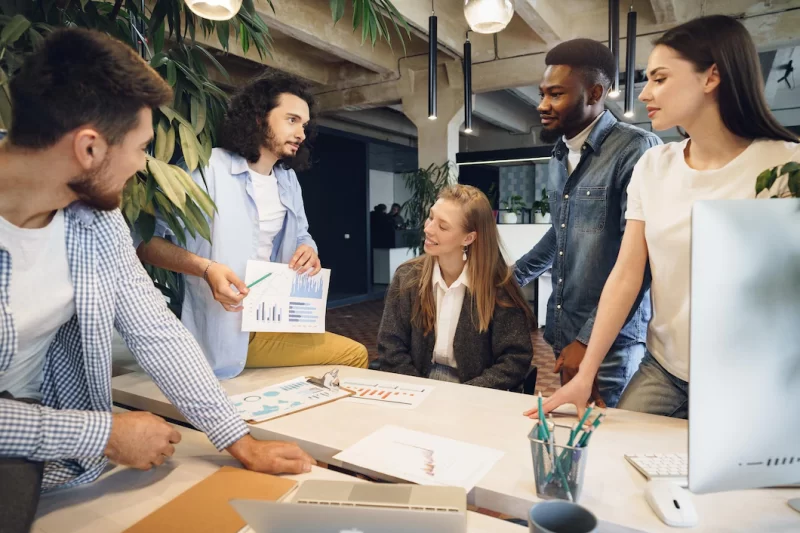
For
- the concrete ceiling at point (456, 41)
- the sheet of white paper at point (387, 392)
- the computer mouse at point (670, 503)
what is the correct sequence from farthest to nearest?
the concrete ceiling at point (456, 41) → the sheet of white paper at point (387, 392) → the computer mouse at point (670, 503)

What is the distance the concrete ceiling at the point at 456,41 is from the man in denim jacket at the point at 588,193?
2.91 m

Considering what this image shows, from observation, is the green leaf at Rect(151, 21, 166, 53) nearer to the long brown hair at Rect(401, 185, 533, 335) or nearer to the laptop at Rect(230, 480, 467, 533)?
the long brown hair at Rect(401, 185, 533, 335)

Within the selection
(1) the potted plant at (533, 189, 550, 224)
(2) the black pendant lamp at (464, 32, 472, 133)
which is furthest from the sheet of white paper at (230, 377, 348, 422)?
(1) the potted plant at (533, 189, 550, 224)

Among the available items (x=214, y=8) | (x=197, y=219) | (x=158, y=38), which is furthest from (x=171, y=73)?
(x=197, y=219)

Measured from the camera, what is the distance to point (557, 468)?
3.03 feet

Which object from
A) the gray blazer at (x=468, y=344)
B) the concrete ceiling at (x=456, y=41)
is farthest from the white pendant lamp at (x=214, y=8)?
the concrete ceiling at (x=456, y=41)

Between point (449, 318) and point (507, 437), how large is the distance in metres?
0.84

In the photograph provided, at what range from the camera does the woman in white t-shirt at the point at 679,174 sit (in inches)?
47.9

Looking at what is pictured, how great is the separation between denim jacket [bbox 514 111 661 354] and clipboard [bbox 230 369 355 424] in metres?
0.79

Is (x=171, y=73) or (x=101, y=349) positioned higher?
(x=171, y=73)

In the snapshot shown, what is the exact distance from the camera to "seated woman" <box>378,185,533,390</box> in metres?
1.95

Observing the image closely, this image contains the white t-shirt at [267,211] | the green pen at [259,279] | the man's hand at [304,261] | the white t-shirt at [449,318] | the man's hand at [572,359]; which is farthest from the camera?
the white t-shirt at [449,318]

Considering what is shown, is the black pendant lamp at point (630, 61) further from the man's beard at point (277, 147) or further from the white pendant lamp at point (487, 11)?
the man's beard at point (277, 147)

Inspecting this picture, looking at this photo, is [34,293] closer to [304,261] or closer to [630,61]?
[304,261]
